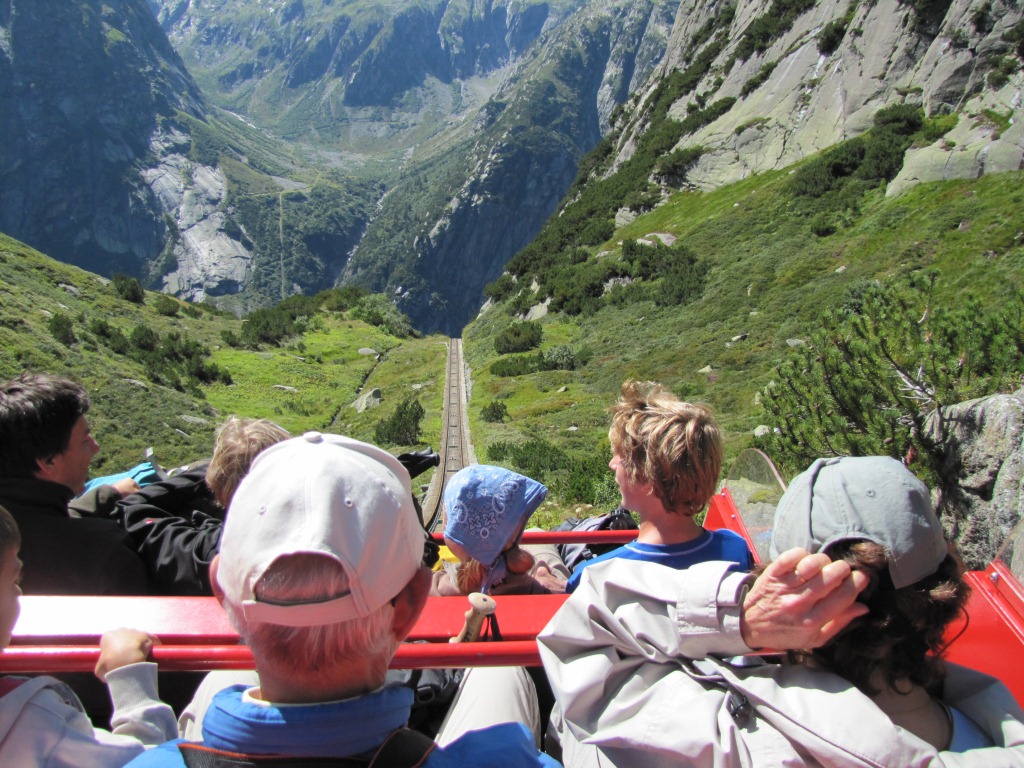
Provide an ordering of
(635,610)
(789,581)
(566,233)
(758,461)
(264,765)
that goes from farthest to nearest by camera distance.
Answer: (566,233), (758,461), (635,610), (789,581), (264,765)

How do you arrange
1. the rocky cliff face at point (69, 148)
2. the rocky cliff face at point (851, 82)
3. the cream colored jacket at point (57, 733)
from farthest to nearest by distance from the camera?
the rocky cliff face at point (69, 148), the rocky cliff face at point (851, 82), the cream colored jacket at point (57, 733)

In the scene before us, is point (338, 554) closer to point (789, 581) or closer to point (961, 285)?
point (789, 581)

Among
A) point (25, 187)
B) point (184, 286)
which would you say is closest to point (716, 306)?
point (184, 286)

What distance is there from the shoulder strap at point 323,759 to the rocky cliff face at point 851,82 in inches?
921

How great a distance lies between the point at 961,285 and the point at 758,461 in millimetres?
14373

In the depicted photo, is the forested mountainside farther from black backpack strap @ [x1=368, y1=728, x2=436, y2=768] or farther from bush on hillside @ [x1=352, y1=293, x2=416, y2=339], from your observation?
bush on hillside @ [x1=352, y1=293, x2=416, y2=339]

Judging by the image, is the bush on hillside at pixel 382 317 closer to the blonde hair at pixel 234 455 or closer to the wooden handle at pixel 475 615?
the blonde hair at pixel 234 455

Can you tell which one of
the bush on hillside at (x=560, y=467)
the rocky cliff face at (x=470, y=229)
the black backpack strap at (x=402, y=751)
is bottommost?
the rocky cliff face at (x=470, y=229)

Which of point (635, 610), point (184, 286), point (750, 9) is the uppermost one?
point (750, 9)

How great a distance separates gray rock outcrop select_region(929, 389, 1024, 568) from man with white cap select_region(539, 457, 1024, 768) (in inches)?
121

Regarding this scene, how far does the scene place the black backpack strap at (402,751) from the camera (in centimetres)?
124

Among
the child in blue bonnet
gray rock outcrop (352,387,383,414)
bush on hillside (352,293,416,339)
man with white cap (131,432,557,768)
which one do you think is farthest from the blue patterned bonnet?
bush on hillside (352,293,416,339)

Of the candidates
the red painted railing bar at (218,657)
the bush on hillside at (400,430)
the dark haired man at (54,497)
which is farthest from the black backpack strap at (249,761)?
the bush on hillside at (400,430)

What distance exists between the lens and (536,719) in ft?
7.76
